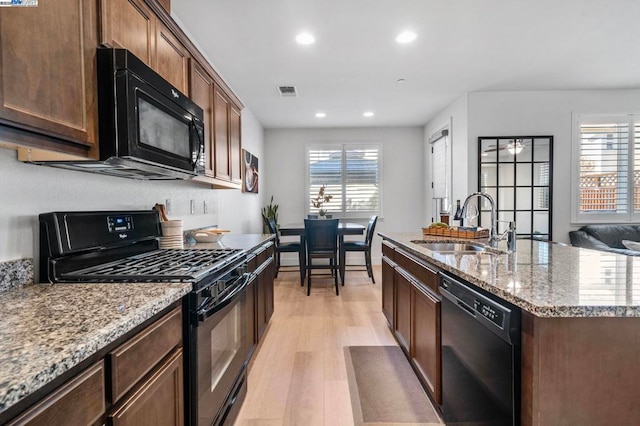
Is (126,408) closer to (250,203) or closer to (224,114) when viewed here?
(224,114)

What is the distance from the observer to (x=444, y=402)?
5.07ft

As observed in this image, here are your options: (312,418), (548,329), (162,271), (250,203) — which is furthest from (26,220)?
(250,203)

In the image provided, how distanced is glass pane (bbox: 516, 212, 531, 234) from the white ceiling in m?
1.62

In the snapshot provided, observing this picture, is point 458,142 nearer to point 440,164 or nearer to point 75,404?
point 440,164

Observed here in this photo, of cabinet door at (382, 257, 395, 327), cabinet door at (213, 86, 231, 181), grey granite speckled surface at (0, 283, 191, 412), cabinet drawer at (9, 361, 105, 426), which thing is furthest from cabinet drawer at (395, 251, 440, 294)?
cabinet door at (213, 86, 231, 181)

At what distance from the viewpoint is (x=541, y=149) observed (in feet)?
13.6

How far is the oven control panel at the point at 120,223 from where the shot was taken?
152cm

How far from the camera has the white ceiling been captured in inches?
91.2

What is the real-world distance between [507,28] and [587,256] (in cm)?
199

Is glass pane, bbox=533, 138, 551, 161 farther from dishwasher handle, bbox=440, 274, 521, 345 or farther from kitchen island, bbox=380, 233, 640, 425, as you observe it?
kitchen island, bbox=380, 233, 640, 425

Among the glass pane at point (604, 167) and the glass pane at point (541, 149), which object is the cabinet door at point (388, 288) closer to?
the glass pane at point (541, 149)

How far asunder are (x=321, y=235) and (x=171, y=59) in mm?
2806

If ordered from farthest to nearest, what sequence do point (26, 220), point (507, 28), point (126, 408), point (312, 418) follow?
point (507, 28), point (312, 418), point (26, 220), point (126, 408)

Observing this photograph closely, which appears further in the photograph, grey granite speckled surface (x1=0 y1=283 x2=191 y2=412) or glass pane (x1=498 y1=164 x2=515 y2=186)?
glass pane (x1=498 y1=164 x2=515 y2=186)
